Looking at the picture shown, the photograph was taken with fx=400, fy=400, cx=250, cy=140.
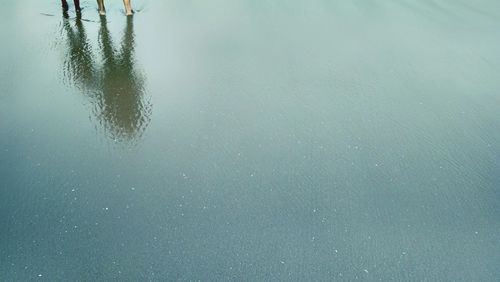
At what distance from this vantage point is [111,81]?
3668 millimetres

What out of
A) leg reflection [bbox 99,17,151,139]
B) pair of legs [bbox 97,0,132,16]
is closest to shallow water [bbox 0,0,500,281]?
leg reflection [bbox 99,17,151,139]

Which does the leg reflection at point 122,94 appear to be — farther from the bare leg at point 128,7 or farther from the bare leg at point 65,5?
the bare leg at point 65,5

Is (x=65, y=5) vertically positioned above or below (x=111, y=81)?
above

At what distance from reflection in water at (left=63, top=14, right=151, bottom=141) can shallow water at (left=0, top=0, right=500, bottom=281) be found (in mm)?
19

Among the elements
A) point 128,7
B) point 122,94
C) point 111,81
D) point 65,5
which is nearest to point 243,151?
point 122,94

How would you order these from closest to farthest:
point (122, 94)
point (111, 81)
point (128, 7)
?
point (122, 94), point (111, 81), point (128, 7)

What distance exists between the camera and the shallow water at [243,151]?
2.14 meters

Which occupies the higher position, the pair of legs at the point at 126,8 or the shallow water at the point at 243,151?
the pair of legs at the point at 126,8

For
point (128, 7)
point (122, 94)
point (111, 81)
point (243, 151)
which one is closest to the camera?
point (243, 151)

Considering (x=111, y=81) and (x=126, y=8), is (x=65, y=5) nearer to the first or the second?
(x=126, y=8)

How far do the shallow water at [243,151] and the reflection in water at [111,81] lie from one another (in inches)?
0.7

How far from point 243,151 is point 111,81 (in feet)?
5.20

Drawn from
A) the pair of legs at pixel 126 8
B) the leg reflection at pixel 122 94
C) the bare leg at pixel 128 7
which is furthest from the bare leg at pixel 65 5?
the leg reflection at pixel 122 94

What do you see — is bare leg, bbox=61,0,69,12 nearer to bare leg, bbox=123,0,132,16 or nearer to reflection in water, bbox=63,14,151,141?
reflection in water, bbox=63,14,151,141
